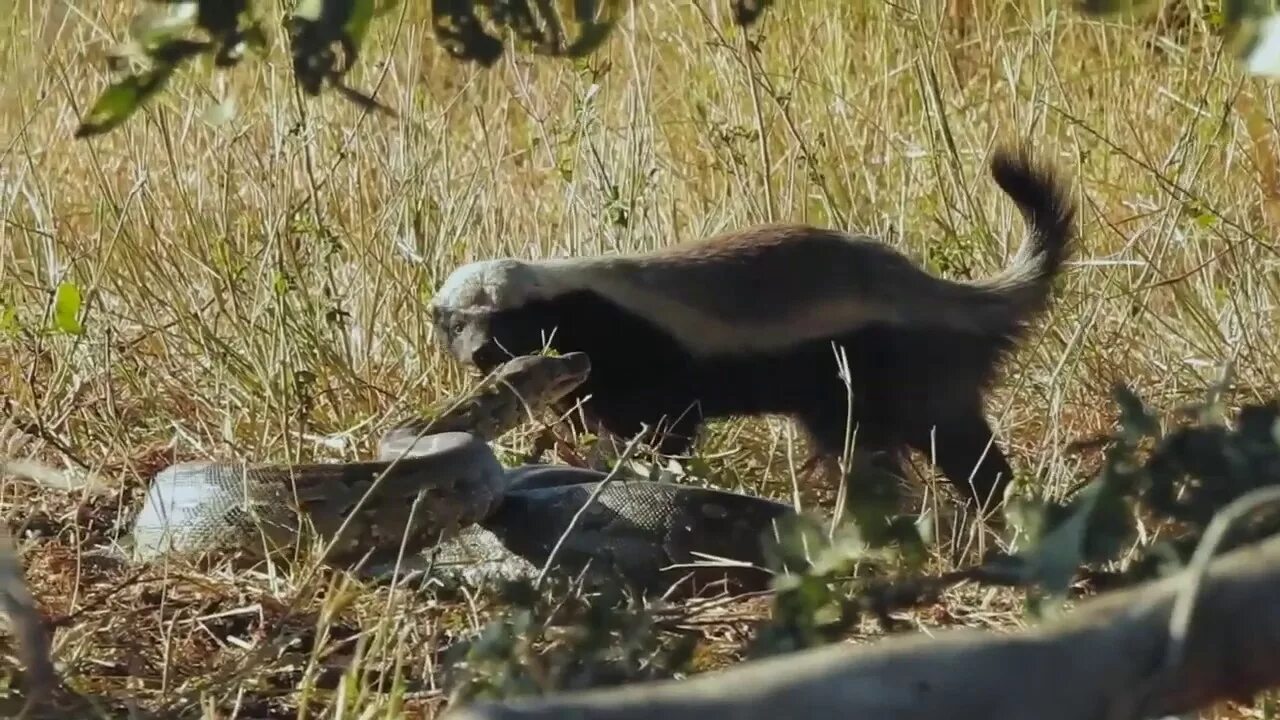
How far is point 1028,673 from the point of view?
1.38 metres

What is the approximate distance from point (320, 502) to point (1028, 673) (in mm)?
2984

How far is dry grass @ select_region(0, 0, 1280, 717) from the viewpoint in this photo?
530 centimetres

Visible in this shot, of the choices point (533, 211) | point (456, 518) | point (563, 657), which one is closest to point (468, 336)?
point (456, 518)

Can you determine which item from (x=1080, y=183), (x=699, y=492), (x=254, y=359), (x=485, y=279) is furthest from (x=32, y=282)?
(x=1080, y=183)

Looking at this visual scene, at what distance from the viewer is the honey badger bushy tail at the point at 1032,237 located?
5520 millimetres

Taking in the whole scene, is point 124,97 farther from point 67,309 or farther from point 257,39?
point 67,309

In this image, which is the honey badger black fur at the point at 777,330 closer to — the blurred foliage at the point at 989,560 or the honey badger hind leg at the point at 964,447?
the honey badger hind leg at the point at 964,447

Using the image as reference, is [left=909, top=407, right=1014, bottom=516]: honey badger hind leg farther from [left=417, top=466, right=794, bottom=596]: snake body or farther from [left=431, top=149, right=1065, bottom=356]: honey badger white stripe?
[left=417, top=466, right=794, bottom=596]: snake body

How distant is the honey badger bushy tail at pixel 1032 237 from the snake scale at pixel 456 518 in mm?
1515

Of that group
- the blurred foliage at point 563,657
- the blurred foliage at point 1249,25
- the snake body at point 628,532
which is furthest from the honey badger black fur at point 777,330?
the blurred foliage at point 1249,25

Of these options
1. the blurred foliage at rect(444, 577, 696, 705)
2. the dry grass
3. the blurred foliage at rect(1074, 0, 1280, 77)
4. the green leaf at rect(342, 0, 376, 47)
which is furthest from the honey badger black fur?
the green leaf at rect(342, 0, 376, 47)

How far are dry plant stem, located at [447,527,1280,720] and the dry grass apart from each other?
2705 mm

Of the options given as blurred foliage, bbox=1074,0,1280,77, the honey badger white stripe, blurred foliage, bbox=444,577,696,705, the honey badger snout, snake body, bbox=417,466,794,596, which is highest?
blurred foliage, bbox=1074,0,1280,77

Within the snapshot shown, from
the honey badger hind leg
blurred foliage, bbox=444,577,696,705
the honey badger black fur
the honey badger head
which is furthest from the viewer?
the honey badger head
